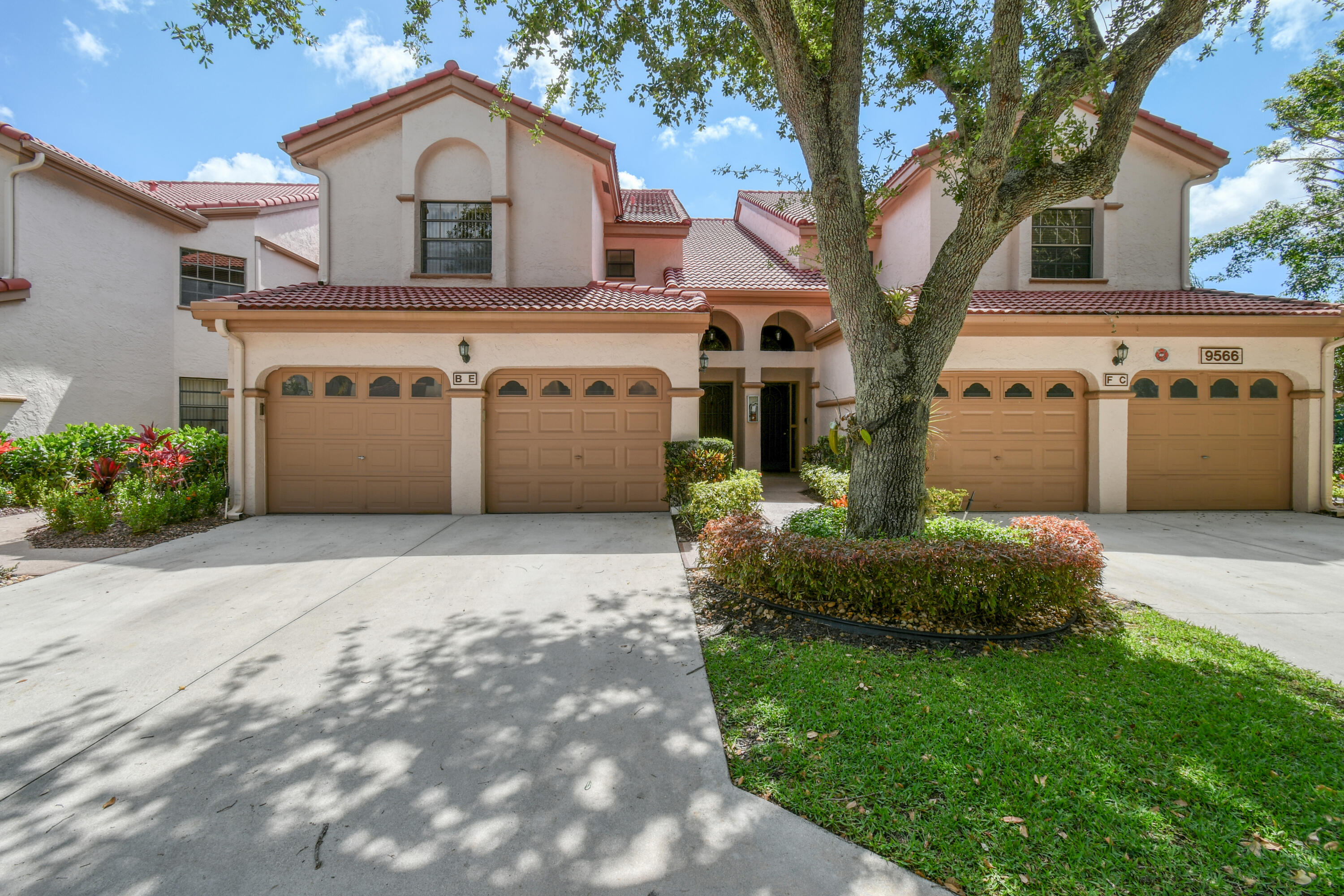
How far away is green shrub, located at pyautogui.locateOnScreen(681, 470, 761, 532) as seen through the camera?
300 inches

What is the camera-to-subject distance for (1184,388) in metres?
10.0

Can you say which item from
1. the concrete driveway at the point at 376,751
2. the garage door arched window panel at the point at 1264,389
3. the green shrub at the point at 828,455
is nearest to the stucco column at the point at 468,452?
the concrete driveway at the point at 376,751

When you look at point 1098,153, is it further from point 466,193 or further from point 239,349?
point 239,349

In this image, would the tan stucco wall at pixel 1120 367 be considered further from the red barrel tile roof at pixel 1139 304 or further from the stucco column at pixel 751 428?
the stucco column at pixel 751 428

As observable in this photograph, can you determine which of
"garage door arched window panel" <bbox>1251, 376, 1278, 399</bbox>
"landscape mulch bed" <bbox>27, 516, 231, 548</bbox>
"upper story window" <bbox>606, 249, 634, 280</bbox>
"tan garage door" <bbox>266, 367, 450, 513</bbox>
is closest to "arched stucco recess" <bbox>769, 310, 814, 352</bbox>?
"upper story window" <bbox>606, 249, 634, 280</bbox>

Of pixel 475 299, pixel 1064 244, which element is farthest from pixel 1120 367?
pixel 475 299

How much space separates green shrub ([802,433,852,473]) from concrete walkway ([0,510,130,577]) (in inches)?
414

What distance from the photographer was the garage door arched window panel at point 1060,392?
10031mm

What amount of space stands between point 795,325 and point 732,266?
8.42 feet

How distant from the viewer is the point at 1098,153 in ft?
15.9

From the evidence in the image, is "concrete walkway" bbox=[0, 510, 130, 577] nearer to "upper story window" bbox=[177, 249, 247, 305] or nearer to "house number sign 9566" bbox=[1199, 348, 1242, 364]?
"upper story window" bbox=[177, 249, 247, 305]

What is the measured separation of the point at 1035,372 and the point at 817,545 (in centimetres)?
774

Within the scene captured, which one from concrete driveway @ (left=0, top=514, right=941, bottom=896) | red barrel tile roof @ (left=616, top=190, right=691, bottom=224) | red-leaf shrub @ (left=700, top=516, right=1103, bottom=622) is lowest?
concrete driveway @ (left=0, top=514, right=941, bottom=896)

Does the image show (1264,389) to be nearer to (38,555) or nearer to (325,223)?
(325,223)
